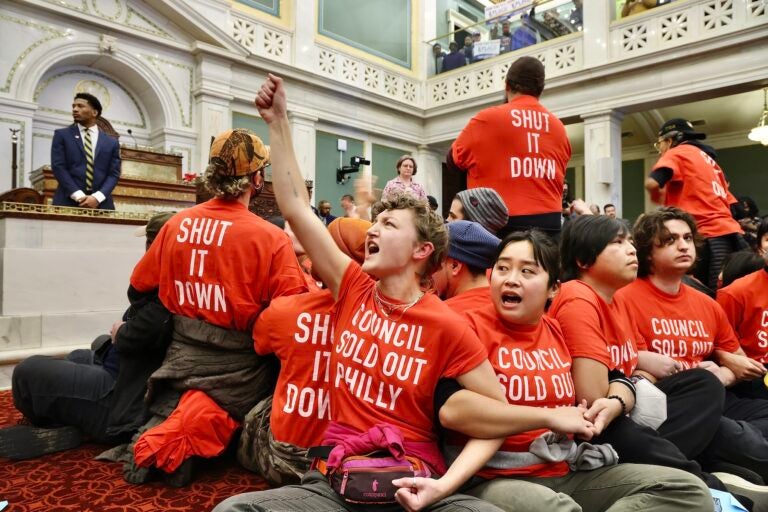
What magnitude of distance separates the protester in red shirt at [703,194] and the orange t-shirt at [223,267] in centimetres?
259

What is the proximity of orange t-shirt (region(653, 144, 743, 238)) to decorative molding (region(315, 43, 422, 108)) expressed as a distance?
8.40m

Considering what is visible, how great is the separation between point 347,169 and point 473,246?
30.6 ft

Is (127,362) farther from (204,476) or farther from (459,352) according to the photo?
(459,352)

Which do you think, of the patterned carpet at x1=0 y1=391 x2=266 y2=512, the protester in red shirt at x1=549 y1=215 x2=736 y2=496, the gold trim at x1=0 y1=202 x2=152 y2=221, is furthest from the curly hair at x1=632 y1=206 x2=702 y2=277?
the gold trim at x1=0 y1=202 x2=152 y2=221

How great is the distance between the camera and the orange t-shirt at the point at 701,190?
341cm

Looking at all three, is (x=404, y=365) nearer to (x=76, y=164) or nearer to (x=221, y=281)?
(x=221, y=281)

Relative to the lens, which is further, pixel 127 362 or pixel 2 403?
pixel 2 403

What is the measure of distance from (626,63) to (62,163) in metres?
8.88

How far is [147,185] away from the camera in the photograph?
22.3 feet

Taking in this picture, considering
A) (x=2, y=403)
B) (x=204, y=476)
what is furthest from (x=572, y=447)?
(x=2, y=403)

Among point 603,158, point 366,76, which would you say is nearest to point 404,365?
point 603,158

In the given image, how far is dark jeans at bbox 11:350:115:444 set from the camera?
7.57 feet

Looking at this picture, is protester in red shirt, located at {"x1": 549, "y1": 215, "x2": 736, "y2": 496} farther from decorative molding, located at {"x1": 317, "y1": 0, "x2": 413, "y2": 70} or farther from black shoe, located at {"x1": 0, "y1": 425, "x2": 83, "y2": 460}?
decorative molding, located at {"x1": 317, "y1": 0, "x2": 413, "y2": 70}

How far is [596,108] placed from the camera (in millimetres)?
9688
